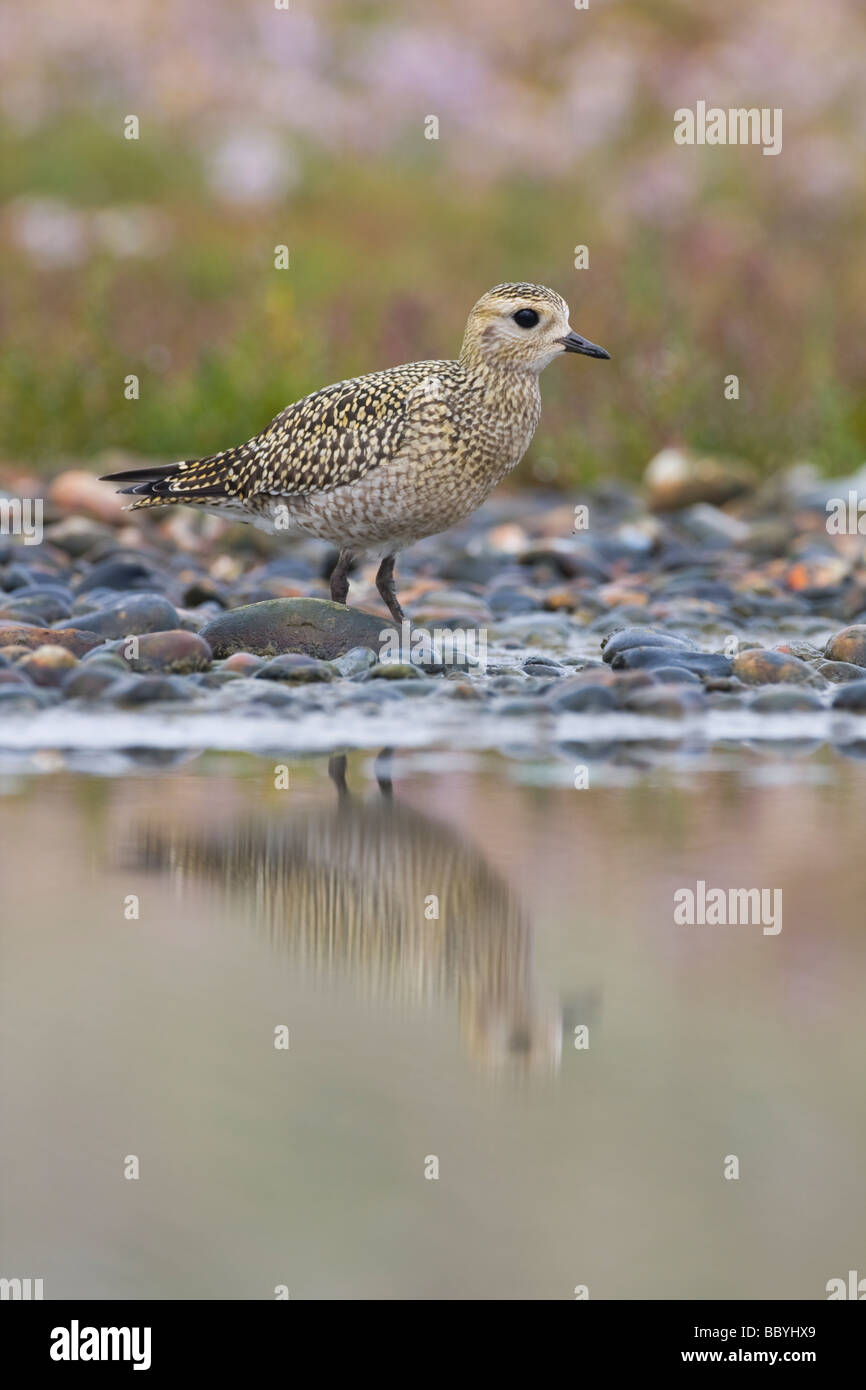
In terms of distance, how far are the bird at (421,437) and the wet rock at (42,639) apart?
1.02 metres

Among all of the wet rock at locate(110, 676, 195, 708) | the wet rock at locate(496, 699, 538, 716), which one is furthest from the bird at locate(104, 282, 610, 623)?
the wet rock at locate(110, 676, 195, 708)

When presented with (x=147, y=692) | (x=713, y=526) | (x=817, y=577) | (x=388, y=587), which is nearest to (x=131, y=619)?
(x=147, y=692)

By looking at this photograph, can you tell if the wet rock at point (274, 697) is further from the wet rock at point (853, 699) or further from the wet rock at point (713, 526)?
the wet rock at point (713, 526)

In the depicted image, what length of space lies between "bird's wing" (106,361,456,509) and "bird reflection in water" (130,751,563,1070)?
2066 mm

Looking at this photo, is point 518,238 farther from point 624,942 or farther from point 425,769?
point 624,942

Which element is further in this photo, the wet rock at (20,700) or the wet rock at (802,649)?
the wet rock at (802,649)

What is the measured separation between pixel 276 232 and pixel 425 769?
16.8 meters

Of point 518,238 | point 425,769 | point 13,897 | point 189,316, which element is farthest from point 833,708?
point 518,238

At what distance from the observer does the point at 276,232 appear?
73.2 feet

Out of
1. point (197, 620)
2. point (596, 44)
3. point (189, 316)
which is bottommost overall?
point (197, 620)

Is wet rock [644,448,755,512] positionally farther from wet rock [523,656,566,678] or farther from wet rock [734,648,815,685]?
wet rock [734,648,815,685]

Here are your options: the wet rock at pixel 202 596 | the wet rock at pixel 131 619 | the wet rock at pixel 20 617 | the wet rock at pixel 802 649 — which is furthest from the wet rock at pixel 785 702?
the wet rock at pixel 20 617

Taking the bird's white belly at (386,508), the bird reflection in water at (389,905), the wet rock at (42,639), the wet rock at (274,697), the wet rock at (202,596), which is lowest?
the bird reflection in water at (389,905)

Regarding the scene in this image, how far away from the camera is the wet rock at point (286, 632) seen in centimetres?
803
